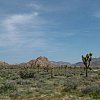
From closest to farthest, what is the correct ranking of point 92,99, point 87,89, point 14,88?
point 92,99 < point 87,89 < point 14,88

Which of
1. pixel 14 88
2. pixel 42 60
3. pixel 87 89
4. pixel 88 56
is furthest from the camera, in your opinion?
pixel 42 60

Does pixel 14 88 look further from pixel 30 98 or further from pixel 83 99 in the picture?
pixel 83 99

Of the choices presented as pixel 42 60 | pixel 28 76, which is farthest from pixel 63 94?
pixel 42 60

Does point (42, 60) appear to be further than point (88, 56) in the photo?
Yes

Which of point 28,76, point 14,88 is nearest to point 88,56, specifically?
point 28,76

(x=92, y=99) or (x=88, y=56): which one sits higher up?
(x=88, y=56)

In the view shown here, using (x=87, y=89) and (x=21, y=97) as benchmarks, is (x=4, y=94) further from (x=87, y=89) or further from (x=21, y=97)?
(x=87, y=89)

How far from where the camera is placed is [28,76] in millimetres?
42531

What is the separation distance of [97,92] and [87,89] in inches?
48.0

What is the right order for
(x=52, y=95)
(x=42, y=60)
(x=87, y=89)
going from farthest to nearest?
1. (x=42, y=60)
2. (x=87, y=89)
3. (x=52, y=95)

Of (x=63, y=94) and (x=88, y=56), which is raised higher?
(x=88, y=56)

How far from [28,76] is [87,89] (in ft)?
67.2

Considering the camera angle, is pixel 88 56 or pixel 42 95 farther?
pixel 88 56

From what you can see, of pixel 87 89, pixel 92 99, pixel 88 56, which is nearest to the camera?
pixel 92 99
